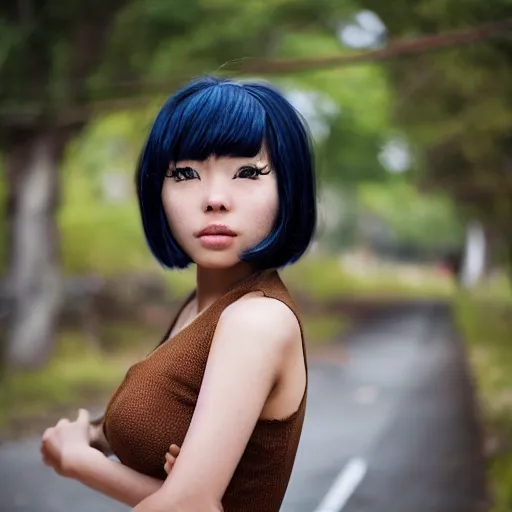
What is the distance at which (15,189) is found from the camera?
2918 mm

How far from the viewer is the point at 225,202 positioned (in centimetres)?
60

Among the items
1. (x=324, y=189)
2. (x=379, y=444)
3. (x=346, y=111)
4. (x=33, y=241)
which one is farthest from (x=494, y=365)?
(x=33, y=241)

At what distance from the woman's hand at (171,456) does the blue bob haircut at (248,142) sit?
161 millimetres

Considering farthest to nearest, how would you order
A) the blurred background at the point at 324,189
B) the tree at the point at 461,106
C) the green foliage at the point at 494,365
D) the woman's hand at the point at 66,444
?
the blurred background at the point at 324,189
the green foliage at the point at 494,365
the tree at the point at 461,106
the woman's hand at the point at 66,444

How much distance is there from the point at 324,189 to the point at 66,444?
140 centimetres

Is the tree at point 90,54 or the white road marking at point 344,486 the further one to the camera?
the tree at point 90,54

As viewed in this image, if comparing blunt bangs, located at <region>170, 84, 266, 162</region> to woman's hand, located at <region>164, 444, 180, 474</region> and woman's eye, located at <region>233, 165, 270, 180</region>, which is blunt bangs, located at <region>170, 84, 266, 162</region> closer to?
woman's eye, located at <region>233, 165, 270, 180</region>

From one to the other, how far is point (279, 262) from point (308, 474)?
123cm

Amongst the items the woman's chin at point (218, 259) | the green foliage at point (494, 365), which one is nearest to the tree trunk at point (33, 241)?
the green foliage at point (494, 365)

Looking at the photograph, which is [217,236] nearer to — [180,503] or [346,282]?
[180,503]

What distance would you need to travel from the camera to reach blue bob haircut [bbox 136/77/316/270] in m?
0.60

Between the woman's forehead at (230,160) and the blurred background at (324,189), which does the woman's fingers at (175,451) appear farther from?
the blurred background at (324,189)

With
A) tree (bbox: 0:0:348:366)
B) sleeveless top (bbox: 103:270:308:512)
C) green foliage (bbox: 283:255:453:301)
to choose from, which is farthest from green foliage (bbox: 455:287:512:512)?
sleeveless top (bbox: 103:270:308:512)

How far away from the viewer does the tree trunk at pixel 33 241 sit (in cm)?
282
